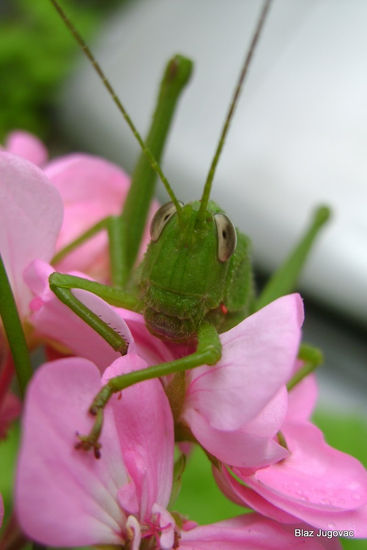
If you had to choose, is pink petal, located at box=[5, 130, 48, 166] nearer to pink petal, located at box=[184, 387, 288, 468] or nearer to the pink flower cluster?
the pink flower cluster

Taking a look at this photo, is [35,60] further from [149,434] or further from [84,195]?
[149,434]

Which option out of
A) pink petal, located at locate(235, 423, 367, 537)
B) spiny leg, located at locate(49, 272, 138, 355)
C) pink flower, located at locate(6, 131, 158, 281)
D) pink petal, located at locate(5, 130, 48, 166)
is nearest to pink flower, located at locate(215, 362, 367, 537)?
pink petal, located at locate(235, 423, 367, 537)

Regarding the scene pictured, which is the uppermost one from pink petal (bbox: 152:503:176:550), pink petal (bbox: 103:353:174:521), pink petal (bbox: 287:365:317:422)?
pink petal (bbox: 103:353:174:521)

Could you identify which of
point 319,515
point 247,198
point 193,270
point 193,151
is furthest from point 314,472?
point 193,151

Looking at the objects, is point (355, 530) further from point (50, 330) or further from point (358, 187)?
point (358, 187)

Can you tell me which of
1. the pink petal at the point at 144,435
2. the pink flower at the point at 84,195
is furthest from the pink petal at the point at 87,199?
the pink petal at the point at 144,435

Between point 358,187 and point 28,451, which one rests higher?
point 28,451

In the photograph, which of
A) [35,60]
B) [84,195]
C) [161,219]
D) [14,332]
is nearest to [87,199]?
[84,195]
